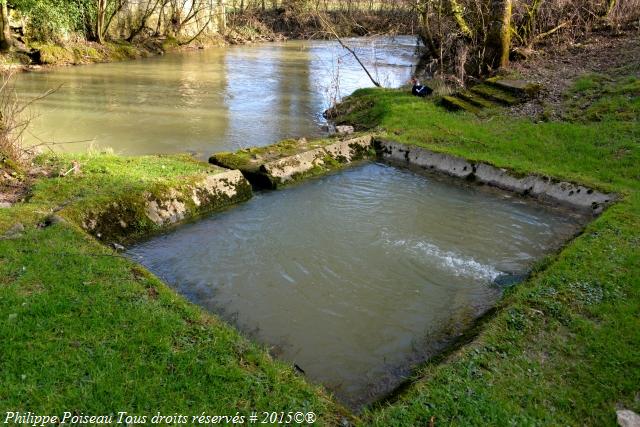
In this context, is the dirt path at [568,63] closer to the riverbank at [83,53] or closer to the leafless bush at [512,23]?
the leafless bush at [512,23]

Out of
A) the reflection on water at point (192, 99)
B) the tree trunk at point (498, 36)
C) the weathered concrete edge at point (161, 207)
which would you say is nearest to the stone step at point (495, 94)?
the tree trunk at point (498, 36)

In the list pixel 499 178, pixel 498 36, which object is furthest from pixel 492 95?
pixel 499 178

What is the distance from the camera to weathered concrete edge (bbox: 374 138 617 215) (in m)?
7.79

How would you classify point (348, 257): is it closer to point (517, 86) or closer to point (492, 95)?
point (492, 95)

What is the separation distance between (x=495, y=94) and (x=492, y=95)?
0.09 m

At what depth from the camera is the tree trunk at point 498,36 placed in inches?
542

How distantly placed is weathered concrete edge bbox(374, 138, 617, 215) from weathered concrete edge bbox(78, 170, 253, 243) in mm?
3698

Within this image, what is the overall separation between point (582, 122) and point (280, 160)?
6.65m

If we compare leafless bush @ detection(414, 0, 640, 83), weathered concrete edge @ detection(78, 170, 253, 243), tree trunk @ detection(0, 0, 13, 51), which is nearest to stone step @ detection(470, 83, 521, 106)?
leafless bush @ detection(414, 0, 640, 83)

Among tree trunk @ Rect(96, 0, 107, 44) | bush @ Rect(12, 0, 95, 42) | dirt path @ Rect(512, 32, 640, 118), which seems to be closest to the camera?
dirt path @ Rect(512, 32, 640, 118)

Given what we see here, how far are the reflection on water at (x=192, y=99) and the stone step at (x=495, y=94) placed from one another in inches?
158

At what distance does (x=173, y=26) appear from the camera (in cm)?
3059

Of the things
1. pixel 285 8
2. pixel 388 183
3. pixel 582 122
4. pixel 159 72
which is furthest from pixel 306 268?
pixel 285 8

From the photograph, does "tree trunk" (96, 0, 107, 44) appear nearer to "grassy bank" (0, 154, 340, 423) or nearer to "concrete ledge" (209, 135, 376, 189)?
"concrete ledge" (209, 135, 376, 189)
